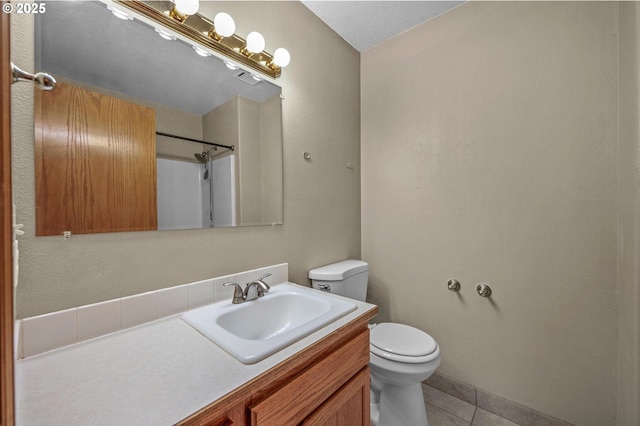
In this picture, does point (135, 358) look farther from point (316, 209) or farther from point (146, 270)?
point (316, 209)

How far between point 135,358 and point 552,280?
178cm

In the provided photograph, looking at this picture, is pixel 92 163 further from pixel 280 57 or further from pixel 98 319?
pixel 280 57

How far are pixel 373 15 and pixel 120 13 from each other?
1.36 m

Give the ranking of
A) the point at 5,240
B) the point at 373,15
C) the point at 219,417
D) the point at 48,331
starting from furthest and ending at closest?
1. the point at 373,15
2. the point at 48,331
3. the point at 219,417
4. the point at 5,240

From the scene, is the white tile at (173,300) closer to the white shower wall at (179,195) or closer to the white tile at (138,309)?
the white tile at (138,309)

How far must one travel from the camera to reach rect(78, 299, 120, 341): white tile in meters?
0.75

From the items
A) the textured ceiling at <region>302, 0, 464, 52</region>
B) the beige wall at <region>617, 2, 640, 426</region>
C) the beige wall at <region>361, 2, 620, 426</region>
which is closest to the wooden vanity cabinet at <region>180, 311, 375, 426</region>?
the beige wall at <region>361, 2, 620, 426</region>

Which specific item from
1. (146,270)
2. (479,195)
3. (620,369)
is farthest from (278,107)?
(620,369)

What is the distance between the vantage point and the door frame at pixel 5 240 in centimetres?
28

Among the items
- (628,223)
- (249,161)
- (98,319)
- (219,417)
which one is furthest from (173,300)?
(628,223)

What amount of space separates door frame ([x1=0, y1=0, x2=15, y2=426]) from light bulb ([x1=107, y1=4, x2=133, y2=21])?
2.45ft

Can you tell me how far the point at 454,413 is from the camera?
4.68ft

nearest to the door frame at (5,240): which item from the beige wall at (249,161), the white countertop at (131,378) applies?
the white countertop at (131,378)

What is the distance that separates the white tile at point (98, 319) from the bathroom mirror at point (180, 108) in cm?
24
